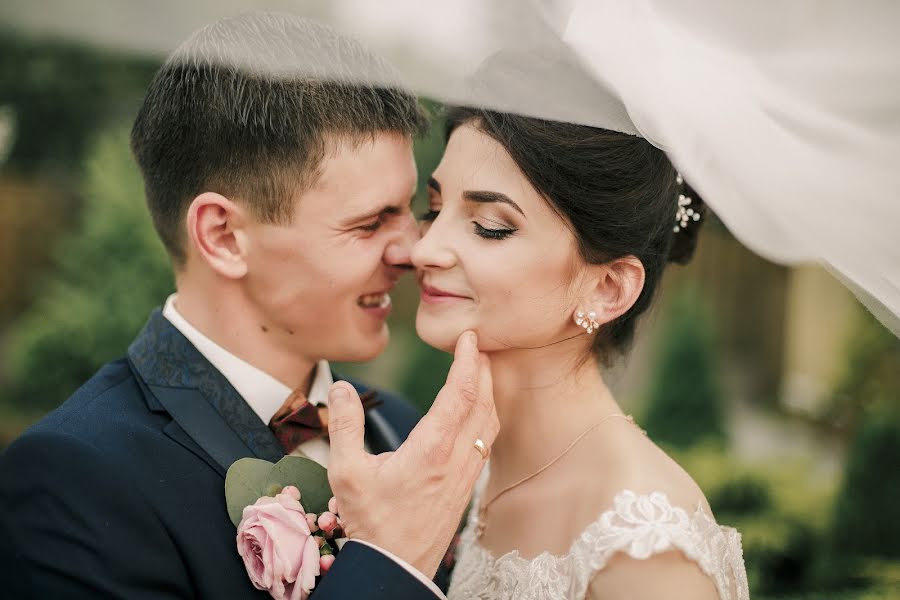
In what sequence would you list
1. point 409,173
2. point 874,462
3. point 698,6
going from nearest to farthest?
point 698,6
point 409,173
point 874,462

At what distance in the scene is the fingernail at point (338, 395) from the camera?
2283 mm

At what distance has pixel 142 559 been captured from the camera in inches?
84.8

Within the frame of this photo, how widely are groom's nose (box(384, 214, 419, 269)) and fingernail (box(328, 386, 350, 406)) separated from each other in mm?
663

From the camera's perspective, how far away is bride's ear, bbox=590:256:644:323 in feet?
8.48

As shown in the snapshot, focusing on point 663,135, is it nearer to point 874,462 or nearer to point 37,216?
point 874,462

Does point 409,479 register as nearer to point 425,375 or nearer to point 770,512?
point 770,512

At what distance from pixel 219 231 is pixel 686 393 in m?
5.08

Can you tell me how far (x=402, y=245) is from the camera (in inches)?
113

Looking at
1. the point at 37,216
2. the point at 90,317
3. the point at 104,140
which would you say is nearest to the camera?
the point at 90,317

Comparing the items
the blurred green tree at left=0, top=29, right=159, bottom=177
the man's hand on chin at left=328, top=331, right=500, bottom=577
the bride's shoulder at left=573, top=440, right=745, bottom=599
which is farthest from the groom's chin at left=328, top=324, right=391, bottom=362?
the blurred green tree at left=0, top=29, right=159, bottom=177

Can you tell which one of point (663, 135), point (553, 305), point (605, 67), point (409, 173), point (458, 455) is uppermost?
point (605, 67)

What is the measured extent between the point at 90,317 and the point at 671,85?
19.7 feet

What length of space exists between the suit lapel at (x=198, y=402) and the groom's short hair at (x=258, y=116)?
479 millimetres

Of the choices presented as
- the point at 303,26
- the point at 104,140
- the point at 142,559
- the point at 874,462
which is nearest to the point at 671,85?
the point at 303,26
